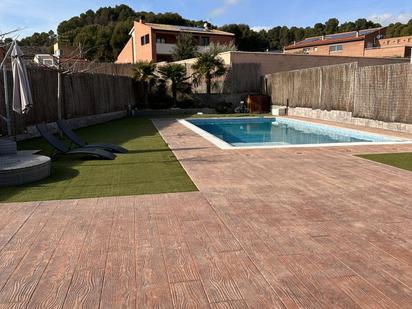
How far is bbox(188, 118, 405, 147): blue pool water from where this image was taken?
12796 millimetres

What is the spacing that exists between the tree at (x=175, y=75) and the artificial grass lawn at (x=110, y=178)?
15505mm

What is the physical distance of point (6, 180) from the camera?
19.6 feet

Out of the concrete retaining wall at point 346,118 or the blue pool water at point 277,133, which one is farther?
the blue pool water at point 277,133

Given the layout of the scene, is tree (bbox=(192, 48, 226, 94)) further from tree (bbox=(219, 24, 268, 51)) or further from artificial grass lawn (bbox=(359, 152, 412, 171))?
tree (bbox=(219, 24, 268, 51))

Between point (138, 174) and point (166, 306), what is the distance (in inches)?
168

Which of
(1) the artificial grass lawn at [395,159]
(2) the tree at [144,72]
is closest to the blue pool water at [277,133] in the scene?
(1) the artificial grass lawn at [395,159]

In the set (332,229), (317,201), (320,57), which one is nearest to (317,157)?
(317,201)

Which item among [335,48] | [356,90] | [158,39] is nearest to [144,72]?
[356,90]

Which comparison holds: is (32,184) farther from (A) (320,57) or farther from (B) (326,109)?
(A) (320,57)

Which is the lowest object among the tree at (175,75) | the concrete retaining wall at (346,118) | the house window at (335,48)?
the concrete retaining wall at (346,118)

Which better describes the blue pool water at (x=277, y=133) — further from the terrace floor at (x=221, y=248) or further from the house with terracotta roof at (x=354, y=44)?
the house with terracotta roof at (x=354, y=44)

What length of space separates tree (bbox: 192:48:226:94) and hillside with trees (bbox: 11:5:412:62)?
1050 inches

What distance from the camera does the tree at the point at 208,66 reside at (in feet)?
79.2

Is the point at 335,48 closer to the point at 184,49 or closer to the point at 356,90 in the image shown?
the point at 184,49
